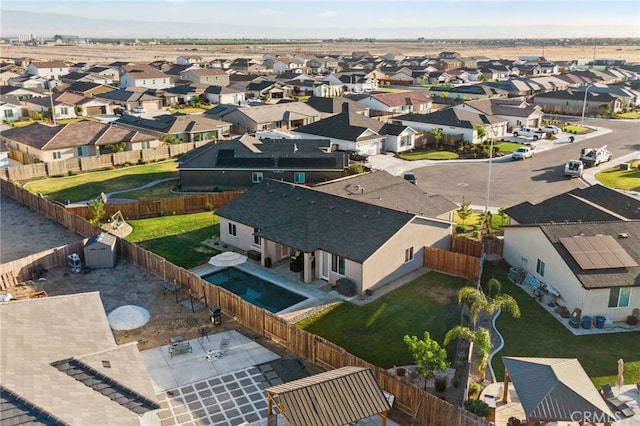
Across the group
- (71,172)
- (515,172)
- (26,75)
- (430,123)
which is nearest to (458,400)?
(515,172)

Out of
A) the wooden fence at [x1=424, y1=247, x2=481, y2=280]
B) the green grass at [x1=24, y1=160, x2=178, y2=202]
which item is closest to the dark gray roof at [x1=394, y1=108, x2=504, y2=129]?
the green grass at [x1=24, y1=160, x2=178, y2=202]

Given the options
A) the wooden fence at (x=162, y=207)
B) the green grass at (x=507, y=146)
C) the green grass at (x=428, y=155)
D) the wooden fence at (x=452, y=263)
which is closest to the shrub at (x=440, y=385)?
the wooden fence at (x=452, y=263)

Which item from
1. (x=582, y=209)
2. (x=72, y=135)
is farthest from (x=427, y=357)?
(x=72, y=135)

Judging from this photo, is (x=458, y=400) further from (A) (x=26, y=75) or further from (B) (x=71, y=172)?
(A) (x=26, y=75)

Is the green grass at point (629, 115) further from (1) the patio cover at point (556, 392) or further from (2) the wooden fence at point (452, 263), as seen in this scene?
(1) the patio cover at point (556, 392)

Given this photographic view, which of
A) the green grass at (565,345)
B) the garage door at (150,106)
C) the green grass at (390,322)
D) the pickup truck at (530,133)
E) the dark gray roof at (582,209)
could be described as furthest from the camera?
the garage door at (150,106)
